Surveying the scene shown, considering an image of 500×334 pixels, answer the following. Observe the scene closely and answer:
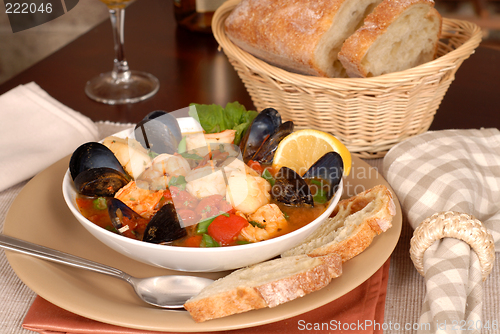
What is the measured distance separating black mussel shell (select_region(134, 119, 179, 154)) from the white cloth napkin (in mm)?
423

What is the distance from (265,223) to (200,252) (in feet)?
0.70

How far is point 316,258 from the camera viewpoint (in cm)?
101

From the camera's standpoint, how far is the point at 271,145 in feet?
4.47

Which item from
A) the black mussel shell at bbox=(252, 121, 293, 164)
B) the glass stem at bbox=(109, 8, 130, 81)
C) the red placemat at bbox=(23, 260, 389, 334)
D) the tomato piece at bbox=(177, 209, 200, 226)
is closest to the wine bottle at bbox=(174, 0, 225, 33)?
the glass stem at bbox=(109, 8, 130, 81)

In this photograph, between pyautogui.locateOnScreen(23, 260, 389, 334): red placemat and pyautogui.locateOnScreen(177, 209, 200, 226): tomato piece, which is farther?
pyautogui.locateOnScreen(177, 209, 200, 226): tomato piece

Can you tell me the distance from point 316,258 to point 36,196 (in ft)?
2.68

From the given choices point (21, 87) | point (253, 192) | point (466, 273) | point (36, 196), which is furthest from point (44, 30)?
point (466, 273)

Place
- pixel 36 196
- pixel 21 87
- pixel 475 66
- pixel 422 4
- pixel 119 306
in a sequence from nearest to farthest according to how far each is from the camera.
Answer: pixel 119 306, pixel 36 196, pixel 422 4, pixel 21 87, pixel 475 66

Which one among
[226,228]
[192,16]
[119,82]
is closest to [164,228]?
[226,228]

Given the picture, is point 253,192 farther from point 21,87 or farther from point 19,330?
point 21,87

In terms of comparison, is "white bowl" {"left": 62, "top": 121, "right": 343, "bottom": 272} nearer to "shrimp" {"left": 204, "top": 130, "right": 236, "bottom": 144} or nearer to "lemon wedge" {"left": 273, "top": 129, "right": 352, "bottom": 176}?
"lemon wedge" {"left": 273, "top": 129, "right": 352, "bottom": 176}

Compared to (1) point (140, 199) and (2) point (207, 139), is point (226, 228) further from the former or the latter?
(2) point (207, 139)

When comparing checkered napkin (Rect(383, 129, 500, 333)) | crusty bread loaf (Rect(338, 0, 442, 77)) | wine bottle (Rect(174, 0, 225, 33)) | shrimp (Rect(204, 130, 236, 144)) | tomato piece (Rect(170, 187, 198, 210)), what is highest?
crusty bread loaf (Rect(338, 0, 442, 77))

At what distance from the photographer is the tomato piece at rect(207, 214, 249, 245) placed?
1.06 m
